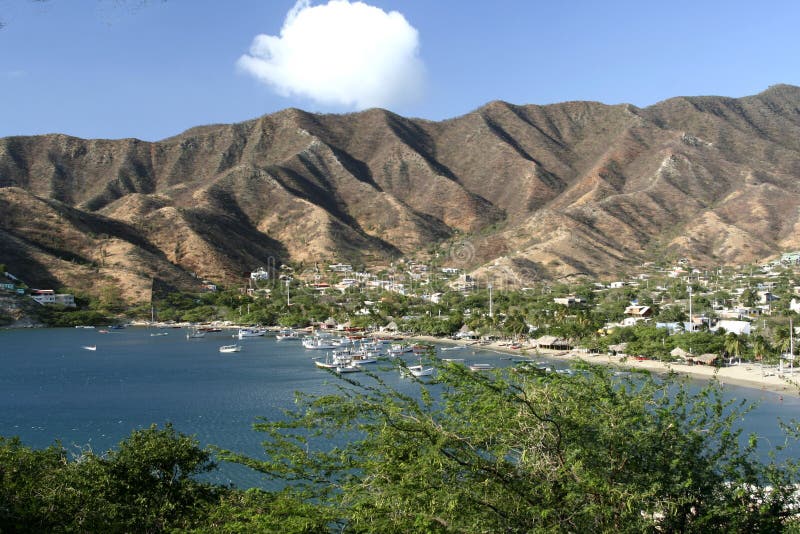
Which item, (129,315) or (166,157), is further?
(166,157)

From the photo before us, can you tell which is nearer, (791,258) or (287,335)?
(287,335)

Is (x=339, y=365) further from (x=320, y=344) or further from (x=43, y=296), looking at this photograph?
(x=43, y=296)

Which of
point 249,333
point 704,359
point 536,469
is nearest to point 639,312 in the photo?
point 704,359

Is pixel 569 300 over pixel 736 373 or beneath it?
over

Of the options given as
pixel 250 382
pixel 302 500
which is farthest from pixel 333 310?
pixel 302 500

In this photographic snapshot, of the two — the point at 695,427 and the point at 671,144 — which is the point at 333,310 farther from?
the point at 671,144

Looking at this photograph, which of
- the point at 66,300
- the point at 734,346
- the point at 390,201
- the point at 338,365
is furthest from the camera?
the point at 390,201
